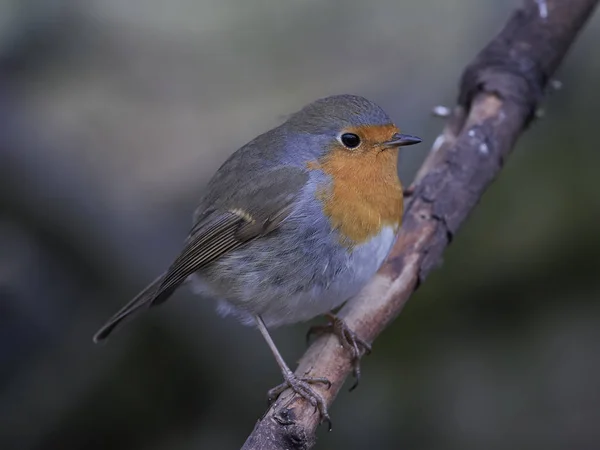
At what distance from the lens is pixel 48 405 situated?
12.5ft

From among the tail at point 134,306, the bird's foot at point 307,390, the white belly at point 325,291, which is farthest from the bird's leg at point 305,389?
the tail at point 134,306

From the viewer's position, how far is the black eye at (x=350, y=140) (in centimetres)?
283

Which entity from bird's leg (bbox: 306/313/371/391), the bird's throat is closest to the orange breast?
the bird's throat

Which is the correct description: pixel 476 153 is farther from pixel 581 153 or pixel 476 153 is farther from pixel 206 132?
pixel 206 132

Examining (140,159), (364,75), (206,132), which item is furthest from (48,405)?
(364,75)

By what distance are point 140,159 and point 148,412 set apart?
180 centimetres

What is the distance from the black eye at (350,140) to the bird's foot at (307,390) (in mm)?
823

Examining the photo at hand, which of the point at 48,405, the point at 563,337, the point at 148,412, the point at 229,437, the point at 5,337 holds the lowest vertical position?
the point at 563,337

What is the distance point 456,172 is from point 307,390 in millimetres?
1141

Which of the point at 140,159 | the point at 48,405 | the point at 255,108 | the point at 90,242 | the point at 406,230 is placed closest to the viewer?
the point at 406,230

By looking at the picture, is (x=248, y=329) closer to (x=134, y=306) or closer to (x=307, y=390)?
(x=134, y=306)

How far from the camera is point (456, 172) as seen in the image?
10.3 ft

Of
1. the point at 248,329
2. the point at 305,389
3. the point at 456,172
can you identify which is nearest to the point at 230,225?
the point at 305,389

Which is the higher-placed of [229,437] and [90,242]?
[90,242]
